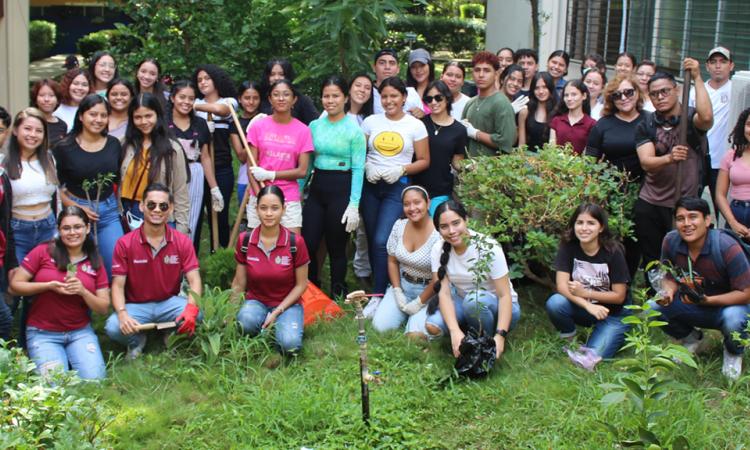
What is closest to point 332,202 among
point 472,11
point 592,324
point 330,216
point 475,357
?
point 330,216

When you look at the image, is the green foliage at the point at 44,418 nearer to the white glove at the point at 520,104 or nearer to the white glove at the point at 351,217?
the white glove at the point at 351,217

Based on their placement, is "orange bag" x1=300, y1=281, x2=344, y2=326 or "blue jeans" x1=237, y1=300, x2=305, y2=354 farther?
"orange bag" x1=300, y1=281, x2=344, y2=326

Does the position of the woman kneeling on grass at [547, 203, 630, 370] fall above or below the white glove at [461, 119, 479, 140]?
below

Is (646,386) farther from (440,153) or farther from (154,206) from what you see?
(154,206)

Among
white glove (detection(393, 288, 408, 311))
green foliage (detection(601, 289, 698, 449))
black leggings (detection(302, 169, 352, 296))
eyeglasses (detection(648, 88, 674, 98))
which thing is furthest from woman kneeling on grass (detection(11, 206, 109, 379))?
eyeglasses (detection(648, 88, 674, 98))

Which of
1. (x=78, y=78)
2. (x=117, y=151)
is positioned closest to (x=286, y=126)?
(x=117, y=151)

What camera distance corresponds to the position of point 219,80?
714 centimetres

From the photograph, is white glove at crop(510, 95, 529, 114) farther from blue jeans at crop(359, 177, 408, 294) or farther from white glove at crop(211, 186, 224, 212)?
white glove at crop(211, 186, 224, 212)

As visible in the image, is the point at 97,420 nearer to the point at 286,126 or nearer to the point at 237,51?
the point at 286,126

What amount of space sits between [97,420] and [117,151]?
2.45m

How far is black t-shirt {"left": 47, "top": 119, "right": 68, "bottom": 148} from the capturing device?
6215mm

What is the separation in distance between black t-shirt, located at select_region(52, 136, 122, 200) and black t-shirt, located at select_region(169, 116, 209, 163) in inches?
30.6

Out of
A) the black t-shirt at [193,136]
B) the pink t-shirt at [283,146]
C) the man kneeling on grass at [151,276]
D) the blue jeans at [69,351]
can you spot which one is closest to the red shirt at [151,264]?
the man kneeling on grass at [151,276]

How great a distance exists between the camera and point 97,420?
3992 mm
